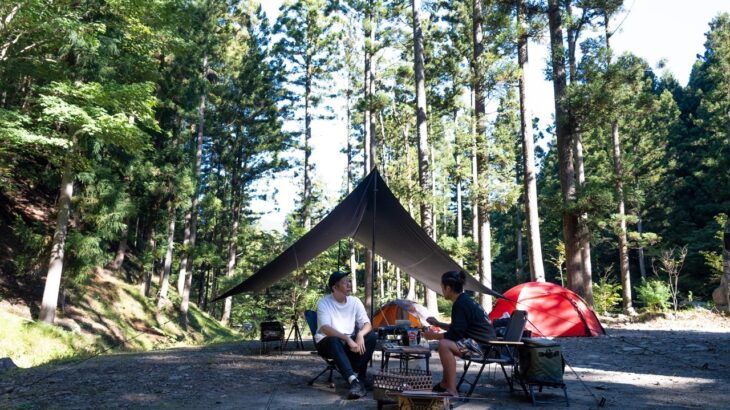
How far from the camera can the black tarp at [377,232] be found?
6.85 m

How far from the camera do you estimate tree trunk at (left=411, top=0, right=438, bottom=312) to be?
10.9 metres

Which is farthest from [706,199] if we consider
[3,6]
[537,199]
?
[3,6]

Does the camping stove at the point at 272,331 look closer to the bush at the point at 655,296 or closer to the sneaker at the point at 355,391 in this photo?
the sneaker at the point at 355,391

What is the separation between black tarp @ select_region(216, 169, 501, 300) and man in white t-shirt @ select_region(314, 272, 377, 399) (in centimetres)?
226

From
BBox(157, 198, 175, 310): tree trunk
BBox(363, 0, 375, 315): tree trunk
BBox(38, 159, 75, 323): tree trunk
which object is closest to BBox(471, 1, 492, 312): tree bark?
BBox(363, 0, 375, 315): tree trunk

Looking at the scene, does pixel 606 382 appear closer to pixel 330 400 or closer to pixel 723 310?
pixel 330 400

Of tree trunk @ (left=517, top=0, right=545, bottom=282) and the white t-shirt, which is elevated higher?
tree trunk @ (left=517, top=0, right=545, bottom=282)

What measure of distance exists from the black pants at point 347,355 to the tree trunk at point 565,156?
6408 mm

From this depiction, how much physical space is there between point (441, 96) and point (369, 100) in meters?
6.01

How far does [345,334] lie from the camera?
4.43 metres

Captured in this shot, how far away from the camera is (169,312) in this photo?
55.9 ft

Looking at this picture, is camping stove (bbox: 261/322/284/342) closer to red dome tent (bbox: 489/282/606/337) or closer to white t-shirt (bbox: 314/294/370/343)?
white t-shirt (bbox: 314/294/370/343)

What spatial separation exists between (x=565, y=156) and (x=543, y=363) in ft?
22.6

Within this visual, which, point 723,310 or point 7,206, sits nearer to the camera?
point 723,310
